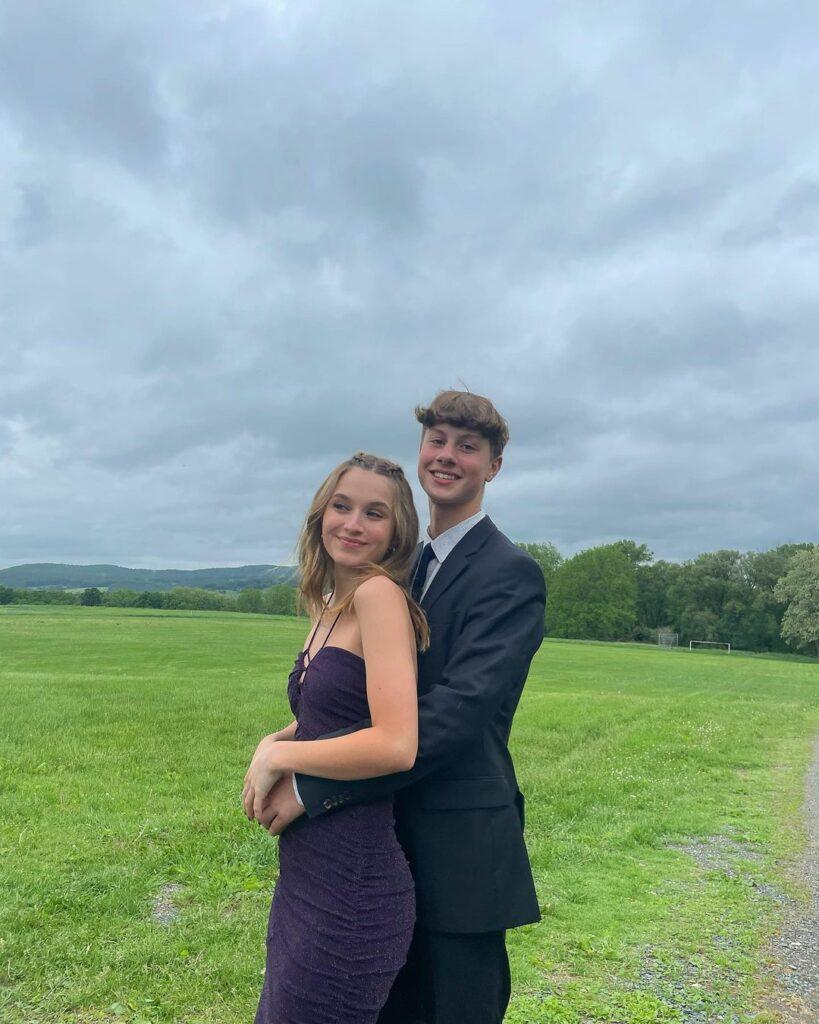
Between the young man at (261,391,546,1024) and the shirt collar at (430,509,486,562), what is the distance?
0.10 m

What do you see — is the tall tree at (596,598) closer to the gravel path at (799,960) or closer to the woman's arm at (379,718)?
the gravel path at (799,960)

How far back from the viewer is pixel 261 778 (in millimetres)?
2576

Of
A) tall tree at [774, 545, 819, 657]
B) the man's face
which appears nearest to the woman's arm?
the man's face

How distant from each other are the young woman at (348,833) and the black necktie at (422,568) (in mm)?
278

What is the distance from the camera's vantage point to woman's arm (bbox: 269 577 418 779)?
94.1 inches

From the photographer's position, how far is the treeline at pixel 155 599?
106 meters

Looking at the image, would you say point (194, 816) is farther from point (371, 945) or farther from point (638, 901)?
point (371, 945)

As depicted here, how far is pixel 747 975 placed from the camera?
5.37 metres

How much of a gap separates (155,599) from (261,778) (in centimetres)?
11170

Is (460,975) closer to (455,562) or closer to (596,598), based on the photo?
(455,562)

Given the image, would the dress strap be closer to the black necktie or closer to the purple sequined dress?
the purple sequined dress

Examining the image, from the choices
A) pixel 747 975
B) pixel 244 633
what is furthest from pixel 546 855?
pixel 244 633

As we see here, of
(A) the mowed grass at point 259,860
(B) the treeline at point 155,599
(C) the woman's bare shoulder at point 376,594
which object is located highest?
(C) the woman's bare shoulder at point 376,594

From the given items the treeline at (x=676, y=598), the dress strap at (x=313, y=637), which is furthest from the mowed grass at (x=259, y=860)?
the treeline at (x=676, y=598)
